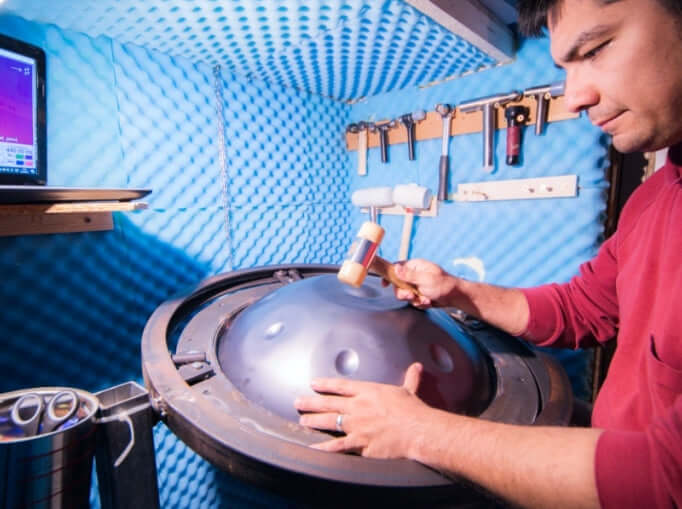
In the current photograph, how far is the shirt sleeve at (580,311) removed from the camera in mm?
1160

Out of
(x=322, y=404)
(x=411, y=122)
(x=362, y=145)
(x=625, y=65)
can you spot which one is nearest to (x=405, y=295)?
(x=322, y=404)

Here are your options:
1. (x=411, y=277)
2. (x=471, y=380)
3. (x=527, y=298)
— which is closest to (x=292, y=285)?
(x=411, y=277)

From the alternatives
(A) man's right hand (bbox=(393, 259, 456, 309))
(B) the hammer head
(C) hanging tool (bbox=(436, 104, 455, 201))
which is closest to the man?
(B) the hammer head

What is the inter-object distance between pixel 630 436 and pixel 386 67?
174 cm

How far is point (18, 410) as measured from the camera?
27.5 inches

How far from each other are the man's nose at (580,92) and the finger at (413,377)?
765 millimetres

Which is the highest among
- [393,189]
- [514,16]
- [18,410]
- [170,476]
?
[514,16]

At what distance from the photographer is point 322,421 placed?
0.74 meters

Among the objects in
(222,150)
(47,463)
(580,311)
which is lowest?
(47,463)

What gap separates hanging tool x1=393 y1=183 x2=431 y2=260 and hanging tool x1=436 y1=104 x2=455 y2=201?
98 mm

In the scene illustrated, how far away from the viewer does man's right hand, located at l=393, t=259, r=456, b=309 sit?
3.87 ft

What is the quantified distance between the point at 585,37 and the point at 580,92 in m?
0.12

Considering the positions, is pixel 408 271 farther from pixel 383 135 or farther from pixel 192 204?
pixel 383 135

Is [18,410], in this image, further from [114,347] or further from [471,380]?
[471,380]
